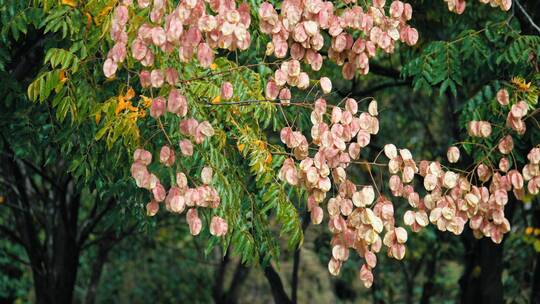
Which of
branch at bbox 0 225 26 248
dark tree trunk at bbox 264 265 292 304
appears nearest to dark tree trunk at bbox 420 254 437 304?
dark tree trunk at bbox 264 265 292 304

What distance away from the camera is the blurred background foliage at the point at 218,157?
19.9 feet

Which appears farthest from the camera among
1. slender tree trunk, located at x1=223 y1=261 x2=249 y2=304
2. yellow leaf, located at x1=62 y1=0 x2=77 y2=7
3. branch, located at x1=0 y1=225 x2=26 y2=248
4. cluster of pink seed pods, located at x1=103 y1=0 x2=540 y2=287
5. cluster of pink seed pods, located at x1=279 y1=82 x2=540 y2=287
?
slender tree trunk, located at x1=223 y1=261 x2=249 y2=304

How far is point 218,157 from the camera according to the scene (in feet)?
20.0

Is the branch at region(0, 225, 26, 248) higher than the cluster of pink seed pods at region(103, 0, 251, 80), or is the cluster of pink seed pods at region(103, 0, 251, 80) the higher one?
the cluster of pink seed pods at region(103, 0, 251, 80)

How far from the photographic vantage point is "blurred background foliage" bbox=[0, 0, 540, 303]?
606 cm

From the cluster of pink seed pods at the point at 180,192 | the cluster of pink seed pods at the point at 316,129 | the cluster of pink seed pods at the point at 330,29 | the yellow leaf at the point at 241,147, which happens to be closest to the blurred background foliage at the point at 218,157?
the yellow leaf at the point at 241,147

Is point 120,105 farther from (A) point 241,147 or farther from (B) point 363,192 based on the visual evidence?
(B) point 363,192

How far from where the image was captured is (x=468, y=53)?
7.58 metres

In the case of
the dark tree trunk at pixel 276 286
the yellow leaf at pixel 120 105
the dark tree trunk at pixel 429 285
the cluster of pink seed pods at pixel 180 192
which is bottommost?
the dark tree trunk at pixel 429 285

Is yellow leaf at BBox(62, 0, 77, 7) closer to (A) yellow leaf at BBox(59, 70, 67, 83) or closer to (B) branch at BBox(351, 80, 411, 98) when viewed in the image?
(A) yellow leaf at BBox(59, 70, 67, 83)

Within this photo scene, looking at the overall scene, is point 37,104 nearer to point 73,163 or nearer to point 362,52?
point 73,163

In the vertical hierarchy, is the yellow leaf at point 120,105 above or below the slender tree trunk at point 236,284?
above

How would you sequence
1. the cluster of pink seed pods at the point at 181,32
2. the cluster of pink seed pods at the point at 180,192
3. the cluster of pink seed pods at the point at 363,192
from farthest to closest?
1. the cluster of pink seed pods at the point at 363,192
2. the cluster of pink seed pods at the point at 180,192
3. the cluster of pink seed pods at the point at 181,32

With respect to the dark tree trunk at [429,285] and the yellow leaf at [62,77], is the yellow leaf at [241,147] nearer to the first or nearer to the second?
the yellow leaf at [62,77]
